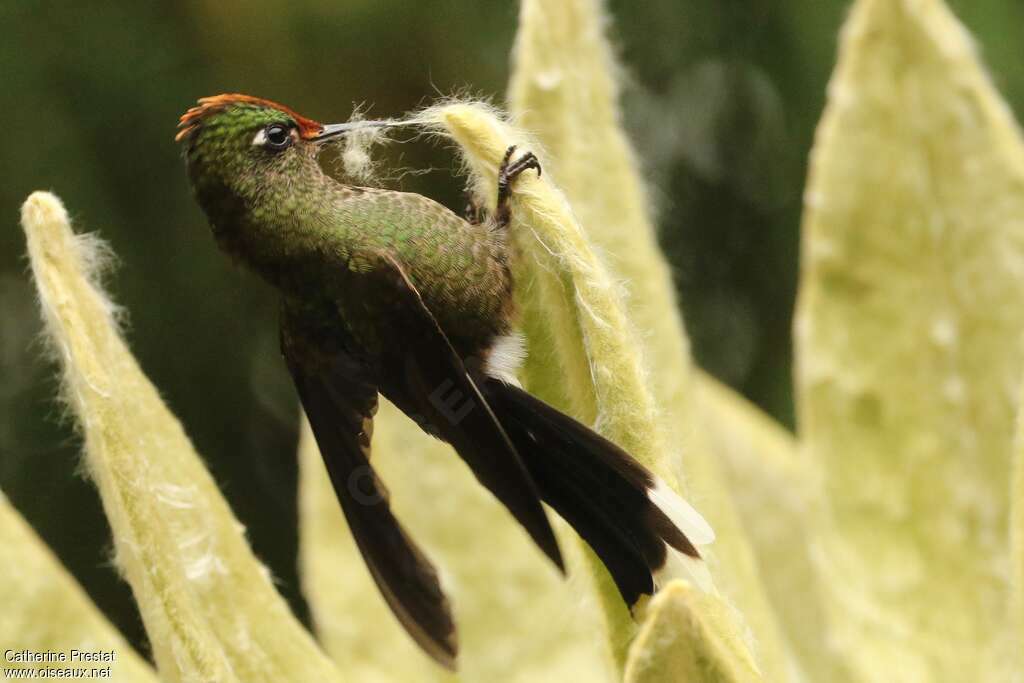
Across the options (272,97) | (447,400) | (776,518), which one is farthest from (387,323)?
(272,97)

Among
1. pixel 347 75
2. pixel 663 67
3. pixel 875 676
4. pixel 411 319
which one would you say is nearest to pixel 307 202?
pixel 411 319

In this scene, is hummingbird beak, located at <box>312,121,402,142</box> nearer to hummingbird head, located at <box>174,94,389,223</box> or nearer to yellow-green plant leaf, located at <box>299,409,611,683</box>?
hummingbird head, located at <box>174,94,389,223</box>

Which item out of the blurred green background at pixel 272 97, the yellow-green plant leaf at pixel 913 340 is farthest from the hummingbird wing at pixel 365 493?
the blurred green background at pixel 272 97

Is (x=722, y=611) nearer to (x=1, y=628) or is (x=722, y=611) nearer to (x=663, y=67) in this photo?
(x=1, y=628)

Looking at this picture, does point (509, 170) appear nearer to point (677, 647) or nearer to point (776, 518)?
point (677, 647)

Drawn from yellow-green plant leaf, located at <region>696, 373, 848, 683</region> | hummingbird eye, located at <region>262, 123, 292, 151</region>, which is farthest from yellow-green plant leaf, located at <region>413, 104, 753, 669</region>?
yellow-green plant leaf, located at <region>696, 373, 848, 683</region>
